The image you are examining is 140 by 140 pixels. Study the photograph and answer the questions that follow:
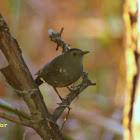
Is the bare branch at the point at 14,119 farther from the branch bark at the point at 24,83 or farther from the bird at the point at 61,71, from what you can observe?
the bird at the point at 61,71

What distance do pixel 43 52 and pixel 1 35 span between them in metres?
3.66

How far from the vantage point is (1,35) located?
0.92 m

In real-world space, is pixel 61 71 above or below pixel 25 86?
above

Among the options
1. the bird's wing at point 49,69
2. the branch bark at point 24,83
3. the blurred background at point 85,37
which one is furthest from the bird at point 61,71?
the blurred background at point 85,37

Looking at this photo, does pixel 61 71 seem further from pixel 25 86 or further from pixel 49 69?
pixel 25 86

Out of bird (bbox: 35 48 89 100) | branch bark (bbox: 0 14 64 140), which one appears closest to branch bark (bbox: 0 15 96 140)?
branch bark (bbox: 0 14 64 140)

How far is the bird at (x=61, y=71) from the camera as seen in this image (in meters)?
1.30

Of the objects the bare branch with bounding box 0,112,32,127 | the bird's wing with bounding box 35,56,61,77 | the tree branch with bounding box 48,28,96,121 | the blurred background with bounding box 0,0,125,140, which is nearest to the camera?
the bare branch with bounding box 0,112,32,127

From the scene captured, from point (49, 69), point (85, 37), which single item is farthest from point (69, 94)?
point (85, 37)

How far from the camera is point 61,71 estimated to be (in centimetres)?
133

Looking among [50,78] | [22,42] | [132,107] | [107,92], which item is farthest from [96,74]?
[50,78]

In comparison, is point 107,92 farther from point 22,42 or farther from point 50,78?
point 50,78

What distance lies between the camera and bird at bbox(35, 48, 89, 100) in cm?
130

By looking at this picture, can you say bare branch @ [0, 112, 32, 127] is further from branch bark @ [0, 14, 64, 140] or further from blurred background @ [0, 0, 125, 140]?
blurred background @ [0, 0, 125, 140]
